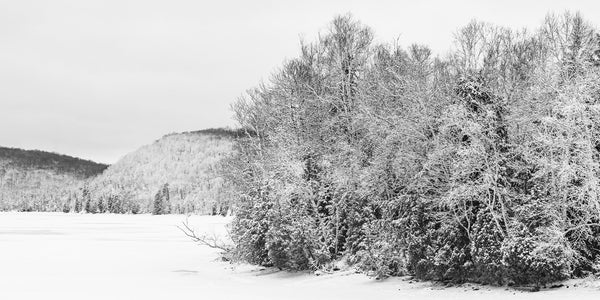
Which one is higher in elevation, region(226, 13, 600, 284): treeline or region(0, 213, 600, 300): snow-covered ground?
region(226, 13, 600, 284): treeline

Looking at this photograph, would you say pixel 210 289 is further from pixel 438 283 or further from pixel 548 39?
pixel 548 39

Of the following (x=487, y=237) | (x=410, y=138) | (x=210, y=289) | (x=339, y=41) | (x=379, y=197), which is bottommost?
(x=210, y=289)

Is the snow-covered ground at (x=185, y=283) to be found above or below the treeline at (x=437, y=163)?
below

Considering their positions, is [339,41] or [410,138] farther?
[339,41]

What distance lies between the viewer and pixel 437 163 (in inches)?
823

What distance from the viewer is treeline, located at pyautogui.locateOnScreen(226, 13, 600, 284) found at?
19.2 meters

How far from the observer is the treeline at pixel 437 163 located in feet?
62.9

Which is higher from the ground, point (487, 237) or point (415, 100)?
point (415, 100)

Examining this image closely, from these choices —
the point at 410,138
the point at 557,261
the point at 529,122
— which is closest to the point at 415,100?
the point at 410,138

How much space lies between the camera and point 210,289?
24.3 metres

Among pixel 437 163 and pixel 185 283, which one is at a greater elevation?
pixel 437 163

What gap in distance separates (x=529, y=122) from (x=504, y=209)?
3.14 m

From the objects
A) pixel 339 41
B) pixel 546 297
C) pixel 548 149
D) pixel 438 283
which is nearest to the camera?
pixel 546 297

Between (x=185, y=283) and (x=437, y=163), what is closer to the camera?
(x=437, y=163)
